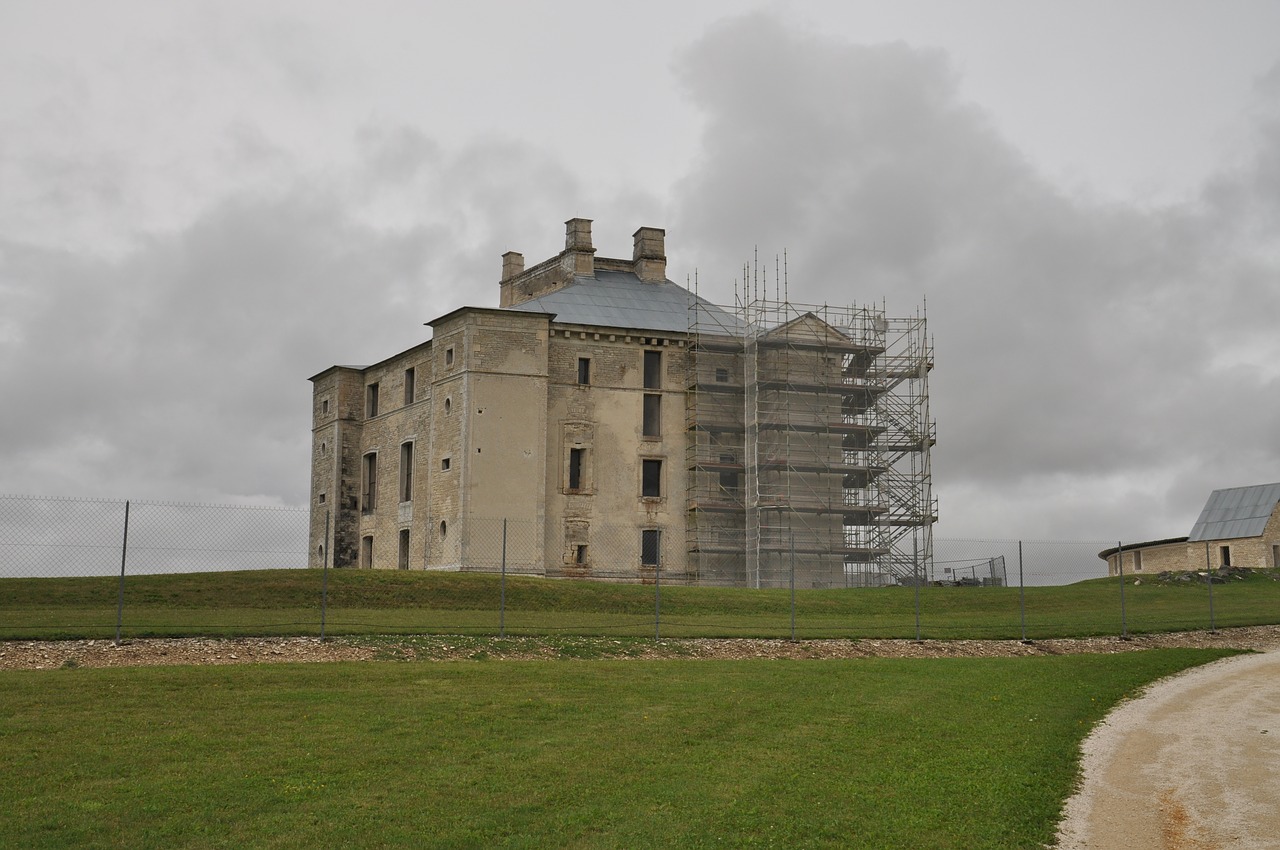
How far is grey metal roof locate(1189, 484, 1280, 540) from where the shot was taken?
53469 millimetres

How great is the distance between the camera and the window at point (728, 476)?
45.9 m

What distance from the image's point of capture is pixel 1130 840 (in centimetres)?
915

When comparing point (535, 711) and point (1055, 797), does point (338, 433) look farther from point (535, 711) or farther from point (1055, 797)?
point (1055, 797)

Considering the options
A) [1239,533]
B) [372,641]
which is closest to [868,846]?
[372,641]

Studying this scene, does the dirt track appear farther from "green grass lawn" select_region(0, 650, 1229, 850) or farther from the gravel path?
the gravel path

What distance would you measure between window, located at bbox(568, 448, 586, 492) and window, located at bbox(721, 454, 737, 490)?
5.22m

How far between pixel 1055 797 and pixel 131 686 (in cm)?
1044

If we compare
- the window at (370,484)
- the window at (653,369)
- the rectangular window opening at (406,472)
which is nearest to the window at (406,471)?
the rectangular window opening at (406,472)

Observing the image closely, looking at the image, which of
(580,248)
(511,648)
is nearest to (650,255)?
(580,248)

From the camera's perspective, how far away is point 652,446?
149ft

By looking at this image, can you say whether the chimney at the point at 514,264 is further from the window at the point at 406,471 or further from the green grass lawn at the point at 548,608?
the green grass lawn at the point at 548,608

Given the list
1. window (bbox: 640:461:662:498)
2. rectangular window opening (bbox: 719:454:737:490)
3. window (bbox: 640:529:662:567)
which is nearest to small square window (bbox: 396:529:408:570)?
window (bbox: 640:529:662:567)

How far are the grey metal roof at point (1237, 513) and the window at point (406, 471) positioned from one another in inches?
1343

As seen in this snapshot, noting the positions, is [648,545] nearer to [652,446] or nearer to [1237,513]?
[652,446]
